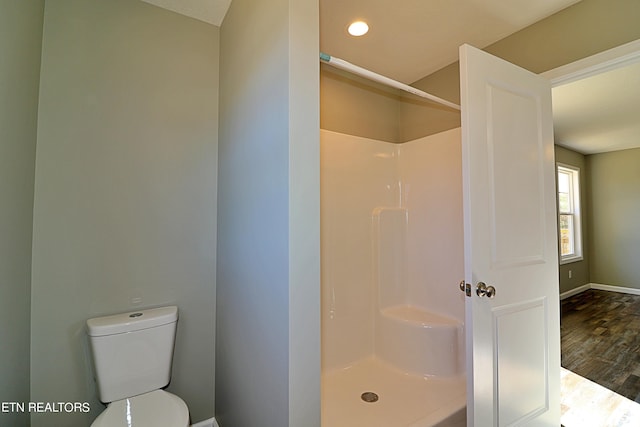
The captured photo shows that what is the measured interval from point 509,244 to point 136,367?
196 centimetres

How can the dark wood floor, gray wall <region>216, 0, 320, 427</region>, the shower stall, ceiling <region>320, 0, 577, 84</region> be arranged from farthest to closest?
the dark wood floor
the shower stall
ceiling <region>320, 0, 577, 84</region>
gray wall <region>216, 0, 320, 427</region>

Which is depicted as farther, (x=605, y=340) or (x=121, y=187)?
(x=605, y=340)

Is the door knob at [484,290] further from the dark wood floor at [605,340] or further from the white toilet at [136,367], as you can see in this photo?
the dark wood floor at [605,340]

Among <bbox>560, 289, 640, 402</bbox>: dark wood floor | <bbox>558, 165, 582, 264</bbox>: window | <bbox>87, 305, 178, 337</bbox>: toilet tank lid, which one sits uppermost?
<bbox>558, 165, 582, 264</bbox>: window

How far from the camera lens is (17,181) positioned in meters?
1.12

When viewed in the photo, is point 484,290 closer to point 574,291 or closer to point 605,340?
point 605,340

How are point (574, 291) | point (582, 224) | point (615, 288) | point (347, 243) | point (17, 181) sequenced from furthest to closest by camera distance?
point (582, 224), point (615, 288), point (574, 291), point (347, 243), point (17, 181)

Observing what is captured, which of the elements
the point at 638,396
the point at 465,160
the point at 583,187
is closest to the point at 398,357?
the point at 465,160

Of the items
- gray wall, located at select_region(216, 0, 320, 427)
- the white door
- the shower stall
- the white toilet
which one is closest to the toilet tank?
the white toilet

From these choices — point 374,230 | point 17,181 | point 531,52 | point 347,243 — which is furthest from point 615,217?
point 17,181

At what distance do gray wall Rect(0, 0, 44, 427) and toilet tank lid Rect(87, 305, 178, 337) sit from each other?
25 centimetres

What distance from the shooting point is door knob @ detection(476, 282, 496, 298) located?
50.8 inches

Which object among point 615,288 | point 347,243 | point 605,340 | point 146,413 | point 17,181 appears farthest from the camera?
point 615,288

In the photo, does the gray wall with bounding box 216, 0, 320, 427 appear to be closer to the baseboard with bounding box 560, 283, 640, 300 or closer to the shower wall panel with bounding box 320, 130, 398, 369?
the shower wall panel with bounding box 320, 130, 398, 369
